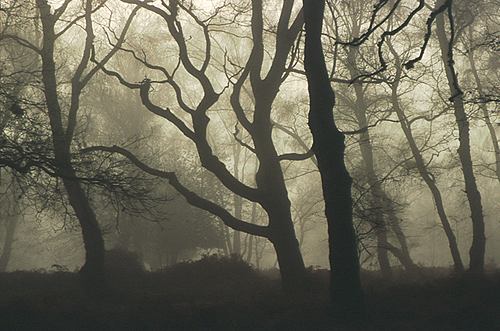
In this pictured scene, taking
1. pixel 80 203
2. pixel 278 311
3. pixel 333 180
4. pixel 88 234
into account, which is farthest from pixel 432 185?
pixel 80 203

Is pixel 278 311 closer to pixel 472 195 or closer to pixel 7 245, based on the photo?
pixel 472 195

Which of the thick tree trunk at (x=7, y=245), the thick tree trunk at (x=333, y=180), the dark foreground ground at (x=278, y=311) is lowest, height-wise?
the dark foreground ground at (x=278, y=311)

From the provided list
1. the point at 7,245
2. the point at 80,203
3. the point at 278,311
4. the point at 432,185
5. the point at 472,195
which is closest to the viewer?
the point at 278,311

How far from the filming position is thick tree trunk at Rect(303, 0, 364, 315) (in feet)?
32.6

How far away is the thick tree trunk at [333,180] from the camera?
32.6 ft

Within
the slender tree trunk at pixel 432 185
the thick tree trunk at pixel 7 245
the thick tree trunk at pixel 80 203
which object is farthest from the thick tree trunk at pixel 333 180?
the thick tree trunk at pixel 7 245

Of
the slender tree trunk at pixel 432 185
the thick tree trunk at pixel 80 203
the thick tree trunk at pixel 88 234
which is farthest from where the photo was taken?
the slender tree trunk at pixel 432 185

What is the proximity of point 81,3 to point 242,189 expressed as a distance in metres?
9.89

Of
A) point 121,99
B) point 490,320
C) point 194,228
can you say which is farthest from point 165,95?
point 490,320

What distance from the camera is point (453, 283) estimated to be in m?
12.2

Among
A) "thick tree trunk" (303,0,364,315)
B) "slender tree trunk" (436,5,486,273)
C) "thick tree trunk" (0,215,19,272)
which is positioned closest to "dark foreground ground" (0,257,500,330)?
"thick tree trunk" (303,0,364,315)

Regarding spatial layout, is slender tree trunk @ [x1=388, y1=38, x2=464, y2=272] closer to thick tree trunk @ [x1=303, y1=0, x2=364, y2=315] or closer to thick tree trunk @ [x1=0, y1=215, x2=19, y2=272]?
thick tree trunk @ [x1=303, y1=0, x2=364, y2=315]

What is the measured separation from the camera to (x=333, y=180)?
10.1 meters

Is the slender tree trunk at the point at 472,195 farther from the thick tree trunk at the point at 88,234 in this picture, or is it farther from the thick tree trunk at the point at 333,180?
the thick tree trunk at the point at 88,234
